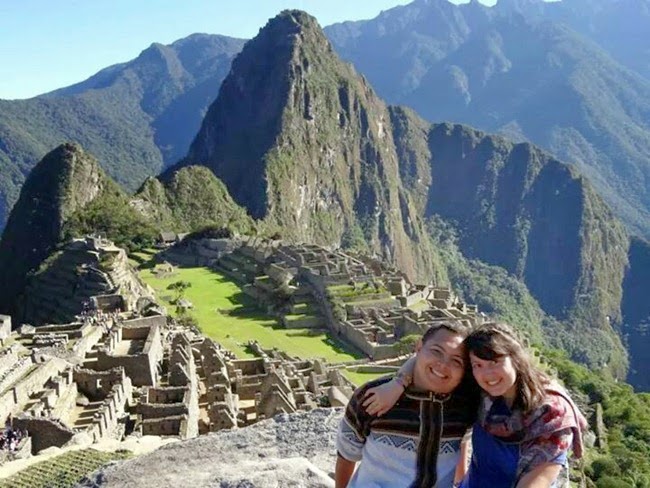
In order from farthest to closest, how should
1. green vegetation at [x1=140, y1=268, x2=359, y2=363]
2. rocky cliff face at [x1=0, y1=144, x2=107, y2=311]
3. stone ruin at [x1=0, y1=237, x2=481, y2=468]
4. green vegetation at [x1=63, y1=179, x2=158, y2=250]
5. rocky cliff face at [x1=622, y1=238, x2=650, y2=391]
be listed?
rocky cliff face at [x1=622, y1=238, x2=650, y2=391]
rocky cliff face at [x1=0, y1=144, x2=107, y2=311]
green vegetation at [x1=63, y1=179, x2=158, y2=250]
green vegetation at [x1=140, y1=268, x2=359, y2=363]
stone ruin at [x1=0, y1=237, x2=481, y2=468]

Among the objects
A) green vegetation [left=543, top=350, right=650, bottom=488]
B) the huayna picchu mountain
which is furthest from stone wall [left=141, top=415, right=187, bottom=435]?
the huayna picchu mountain

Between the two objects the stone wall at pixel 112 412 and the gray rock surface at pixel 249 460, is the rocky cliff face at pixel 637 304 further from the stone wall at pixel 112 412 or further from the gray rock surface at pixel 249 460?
the gray rock surface at pixel 249 460

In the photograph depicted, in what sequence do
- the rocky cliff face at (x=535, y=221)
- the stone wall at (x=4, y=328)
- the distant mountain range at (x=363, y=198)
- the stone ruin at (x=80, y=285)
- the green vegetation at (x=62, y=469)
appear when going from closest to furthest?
1. the green vegetation at (x=62, y=469)
2. the stone wall at (x=4, y=328)
3. the stone ruin at (x=80, y=285)
4. the distant mountain range at (x=363, y=198)
5. the rocky cliff face at (x=535, y=221)

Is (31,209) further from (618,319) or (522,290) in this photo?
(618,319)

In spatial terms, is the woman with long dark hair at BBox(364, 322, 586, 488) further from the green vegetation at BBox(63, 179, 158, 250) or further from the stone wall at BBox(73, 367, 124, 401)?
the green vegetation at BBox(63, 179, 158, 250)

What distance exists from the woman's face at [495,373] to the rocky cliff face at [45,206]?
232ft

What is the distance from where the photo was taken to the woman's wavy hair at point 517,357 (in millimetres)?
3807

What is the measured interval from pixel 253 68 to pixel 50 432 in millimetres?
135499

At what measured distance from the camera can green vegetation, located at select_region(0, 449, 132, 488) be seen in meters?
8.36

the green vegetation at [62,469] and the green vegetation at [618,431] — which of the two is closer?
the green vegetation at [62,469]

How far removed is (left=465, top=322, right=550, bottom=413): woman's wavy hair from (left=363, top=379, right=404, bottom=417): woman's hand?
478 mm

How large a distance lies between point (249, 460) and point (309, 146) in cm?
12536

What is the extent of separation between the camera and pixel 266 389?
61.2 ft

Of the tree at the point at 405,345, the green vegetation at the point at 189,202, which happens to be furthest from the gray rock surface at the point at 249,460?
the green vegetation at the point at 189,202
